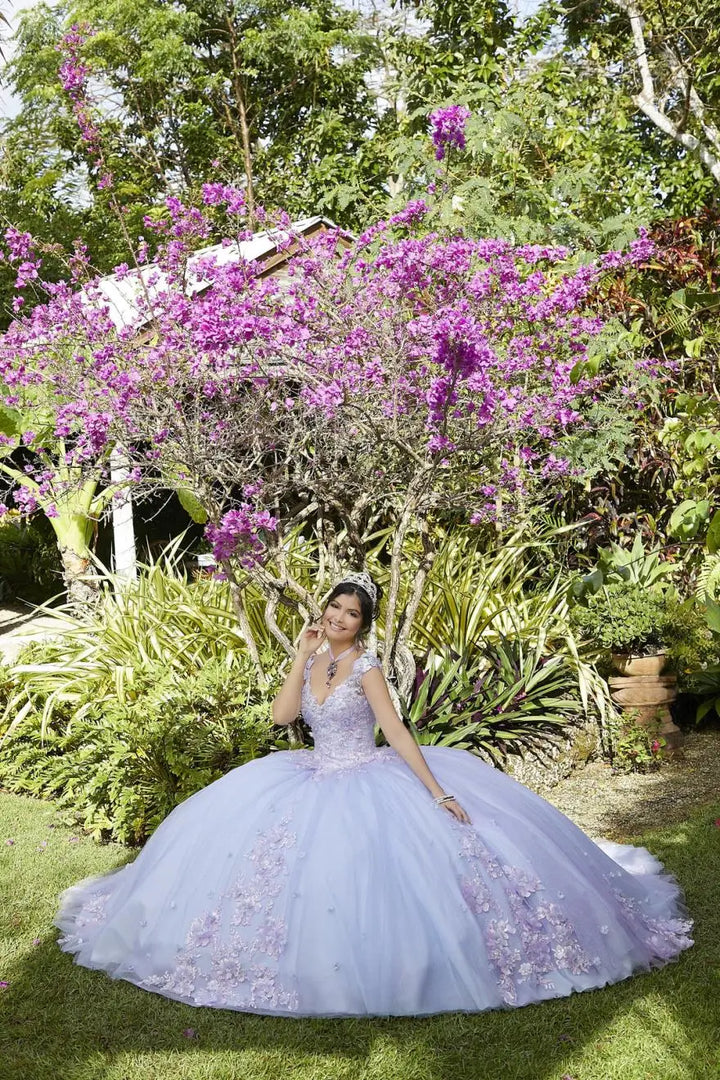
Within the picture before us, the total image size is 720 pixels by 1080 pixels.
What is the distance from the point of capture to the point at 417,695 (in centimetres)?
725

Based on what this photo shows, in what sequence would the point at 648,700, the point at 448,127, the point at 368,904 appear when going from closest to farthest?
1. the point at 368,904
2. the point at 448,127
3. the point at 648,700

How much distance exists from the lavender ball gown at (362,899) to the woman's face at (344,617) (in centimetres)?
13

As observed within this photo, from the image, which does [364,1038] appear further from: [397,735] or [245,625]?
[245,625]

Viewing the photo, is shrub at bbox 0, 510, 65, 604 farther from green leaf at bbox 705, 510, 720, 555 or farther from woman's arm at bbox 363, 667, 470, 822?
green leaf at bbox 705, 510, 720, 555

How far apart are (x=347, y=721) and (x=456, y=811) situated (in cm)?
59

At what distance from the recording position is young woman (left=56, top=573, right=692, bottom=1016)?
12.8ft

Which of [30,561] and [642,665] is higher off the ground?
[30,561]

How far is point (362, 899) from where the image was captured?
13.1 ft

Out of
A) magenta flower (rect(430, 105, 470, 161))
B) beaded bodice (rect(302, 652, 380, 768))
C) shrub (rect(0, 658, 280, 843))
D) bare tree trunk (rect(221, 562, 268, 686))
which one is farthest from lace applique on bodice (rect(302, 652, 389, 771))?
magenta flower (rect(430, 105, 470, 161))

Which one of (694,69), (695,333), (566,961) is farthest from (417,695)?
(694,69)

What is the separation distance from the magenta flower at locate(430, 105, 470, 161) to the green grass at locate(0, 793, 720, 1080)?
171 inches

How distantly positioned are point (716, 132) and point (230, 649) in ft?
30.5

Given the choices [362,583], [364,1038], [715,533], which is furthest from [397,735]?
[715,533]

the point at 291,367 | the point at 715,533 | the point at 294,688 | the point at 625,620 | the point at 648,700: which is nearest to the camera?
the point at 715,533
